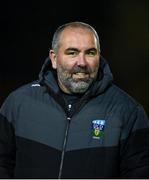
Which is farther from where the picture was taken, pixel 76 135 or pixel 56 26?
pixel 56 26

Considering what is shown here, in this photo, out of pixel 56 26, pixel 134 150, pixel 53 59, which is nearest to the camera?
pixel 134 150

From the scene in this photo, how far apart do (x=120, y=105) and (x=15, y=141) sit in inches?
20.9

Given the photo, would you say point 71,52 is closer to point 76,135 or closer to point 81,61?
point 81,61

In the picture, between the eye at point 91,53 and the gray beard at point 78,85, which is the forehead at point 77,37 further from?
the gray beard at point 78,85

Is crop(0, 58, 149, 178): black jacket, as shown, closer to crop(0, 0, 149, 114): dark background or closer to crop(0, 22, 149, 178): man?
crop(0, 22, 149, 178): man

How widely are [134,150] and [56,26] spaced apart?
210 centimetres

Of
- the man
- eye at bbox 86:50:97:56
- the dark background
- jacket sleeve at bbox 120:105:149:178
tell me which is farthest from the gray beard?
the dark background

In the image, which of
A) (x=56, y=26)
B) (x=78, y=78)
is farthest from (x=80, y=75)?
(x=56, y=26)

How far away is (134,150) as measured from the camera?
2664mm

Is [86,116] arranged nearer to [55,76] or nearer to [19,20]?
[55,76]

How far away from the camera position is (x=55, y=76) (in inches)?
115

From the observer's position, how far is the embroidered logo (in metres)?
2.69

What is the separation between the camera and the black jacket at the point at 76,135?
2666 millimetres

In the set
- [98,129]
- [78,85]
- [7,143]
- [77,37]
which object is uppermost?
[77,37]
